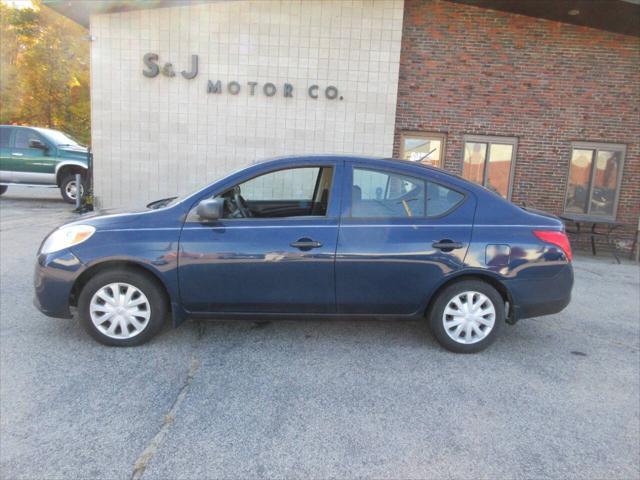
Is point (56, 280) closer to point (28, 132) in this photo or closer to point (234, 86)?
point (234, 86)

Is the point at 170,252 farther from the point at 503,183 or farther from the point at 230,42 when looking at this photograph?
the point at 503,183

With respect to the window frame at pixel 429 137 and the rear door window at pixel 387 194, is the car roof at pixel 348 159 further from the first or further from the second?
the window frame at pixel 429 137

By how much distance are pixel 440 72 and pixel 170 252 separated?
299 inches

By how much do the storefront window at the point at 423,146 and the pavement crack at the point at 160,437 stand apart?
295 inches

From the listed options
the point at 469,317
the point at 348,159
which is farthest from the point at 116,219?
the point at 469,317

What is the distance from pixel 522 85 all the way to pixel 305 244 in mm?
7679

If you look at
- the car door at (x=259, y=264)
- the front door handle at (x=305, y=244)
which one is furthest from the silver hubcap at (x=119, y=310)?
the front door handle at (x=305, y=244)

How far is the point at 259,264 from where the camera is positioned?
3785 millimetres

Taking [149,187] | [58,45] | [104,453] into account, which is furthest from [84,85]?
[104,453]

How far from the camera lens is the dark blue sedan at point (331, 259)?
12.4 ft

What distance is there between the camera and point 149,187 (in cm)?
991

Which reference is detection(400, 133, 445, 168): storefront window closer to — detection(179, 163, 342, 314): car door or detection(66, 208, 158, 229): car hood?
detection(179, 163, 342, 314): car door

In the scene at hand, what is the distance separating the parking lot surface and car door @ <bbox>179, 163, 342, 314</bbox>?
1.38ft

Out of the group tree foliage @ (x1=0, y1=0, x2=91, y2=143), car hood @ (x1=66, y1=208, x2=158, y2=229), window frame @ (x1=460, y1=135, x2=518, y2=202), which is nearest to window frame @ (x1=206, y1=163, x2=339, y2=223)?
car hood @ (x1=66, y1=208, x2=158, y2=229)
